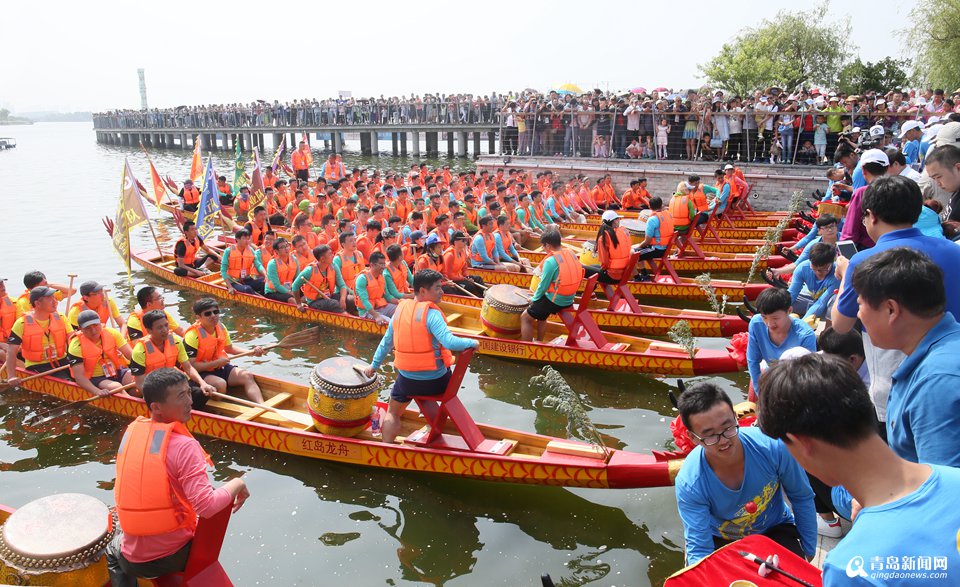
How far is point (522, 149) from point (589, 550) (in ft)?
67.9

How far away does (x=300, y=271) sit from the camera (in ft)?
38.2

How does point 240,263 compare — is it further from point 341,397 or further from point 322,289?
point 341,397

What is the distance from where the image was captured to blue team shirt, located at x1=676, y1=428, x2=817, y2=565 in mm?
3344

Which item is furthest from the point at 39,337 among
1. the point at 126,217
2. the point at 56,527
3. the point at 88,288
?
the point at 56,527

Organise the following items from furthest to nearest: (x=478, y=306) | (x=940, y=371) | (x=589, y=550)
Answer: (x=478, y=306) → (x=589, y=550) → (x=940, y=371)

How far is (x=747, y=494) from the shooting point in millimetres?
3396

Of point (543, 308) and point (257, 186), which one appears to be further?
point (257, 186)

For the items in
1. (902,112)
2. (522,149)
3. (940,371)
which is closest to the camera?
(940,371)

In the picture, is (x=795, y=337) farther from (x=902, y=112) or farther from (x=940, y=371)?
(x=902, y=112)

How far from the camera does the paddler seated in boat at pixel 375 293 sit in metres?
10.2

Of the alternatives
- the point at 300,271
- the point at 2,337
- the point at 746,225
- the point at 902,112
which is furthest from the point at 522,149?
the point at 2,337

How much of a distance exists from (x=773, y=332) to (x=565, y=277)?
3.85m

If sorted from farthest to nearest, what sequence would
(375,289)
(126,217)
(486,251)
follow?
(486,251)
(126,217)
(375,289)

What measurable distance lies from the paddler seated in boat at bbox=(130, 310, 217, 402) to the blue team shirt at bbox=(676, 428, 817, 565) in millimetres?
5724
